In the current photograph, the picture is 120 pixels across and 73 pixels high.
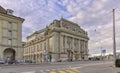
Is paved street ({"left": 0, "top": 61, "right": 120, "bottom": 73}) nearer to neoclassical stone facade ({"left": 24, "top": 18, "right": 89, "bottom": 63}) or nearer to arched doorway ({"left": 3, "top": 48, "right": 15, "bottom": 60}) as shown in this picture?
arched doorway ({"left": 3, "top": 48, "right": 15, "bottom": 60})

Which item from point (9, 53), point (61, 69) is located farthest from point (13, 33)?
point (61, 69)

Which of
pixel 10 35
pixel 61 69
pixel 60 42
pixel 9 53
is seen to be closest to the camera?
pixel 61 69

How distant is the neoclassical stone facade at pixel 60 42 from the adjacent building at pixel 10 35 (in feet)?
79.0

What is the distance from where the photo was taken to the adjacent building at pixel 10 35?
63.5 metres

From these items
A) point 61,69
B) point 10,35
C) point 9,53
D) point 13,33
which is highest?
point 13,33

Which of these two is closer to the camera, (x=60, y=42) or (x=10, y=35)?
(x=10, y=35)

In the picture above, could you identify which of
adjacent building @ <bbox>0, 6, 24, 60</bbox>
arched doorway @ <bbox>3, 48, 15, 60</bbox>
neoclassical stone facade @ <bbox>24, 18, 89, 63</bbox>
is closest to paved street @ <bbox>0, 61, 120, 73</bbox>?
adjacent building @ <bbox>0, 6, 24, 60</bbox>

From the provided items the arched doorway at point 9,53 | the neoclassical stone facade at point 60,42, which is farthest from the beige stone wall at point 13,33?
the neoclassical stone facade at point 60,42

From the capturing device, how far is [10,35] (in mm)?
66000

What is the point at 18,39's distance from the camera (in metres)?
68.1

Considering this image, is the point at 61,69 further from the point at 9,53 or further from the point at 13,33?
the point at 9,53

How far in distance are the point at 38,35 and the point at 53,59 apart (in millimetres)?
33844

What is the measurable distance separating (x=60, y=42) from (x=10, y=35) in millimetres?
36534

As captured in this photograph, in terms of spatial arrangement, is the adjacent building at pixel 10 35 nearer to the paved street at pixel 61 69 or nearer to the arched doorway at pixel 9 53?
the arched doorway at pixel 9 53
